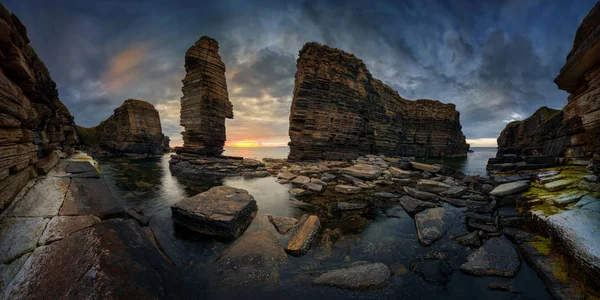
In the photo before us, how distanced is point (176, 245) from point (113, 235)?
2.04 m

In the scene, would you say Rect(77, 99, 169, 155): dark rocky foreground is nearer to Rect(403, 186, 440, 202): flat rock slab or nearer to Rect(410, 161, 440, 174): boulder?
Rect(410, 161, 440, 174): boulder

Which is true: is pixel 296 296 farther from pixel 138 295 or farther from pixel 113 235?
pixel 113 235

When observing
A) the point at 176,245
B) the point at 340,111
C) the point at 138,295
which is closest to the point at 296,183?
the point at 176,245

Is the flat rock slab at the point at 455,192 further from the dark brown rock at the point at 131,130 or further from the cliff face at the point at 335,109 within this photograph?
the dark brown rock at the point at 131,130

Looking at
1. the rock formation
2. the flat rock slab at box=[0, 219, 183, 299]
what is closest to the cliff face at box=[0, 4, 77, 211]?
the flat rock slab at box=[0, 219, 183, 299]

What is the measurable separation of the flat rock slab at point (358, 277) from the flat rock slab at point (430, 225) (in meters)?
2.17

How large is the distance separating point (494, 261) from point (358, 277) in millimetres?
3068

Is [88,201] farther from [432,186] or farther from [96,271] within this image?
Result: [432,186]

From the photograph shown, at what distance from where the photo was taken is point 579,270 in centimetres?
321

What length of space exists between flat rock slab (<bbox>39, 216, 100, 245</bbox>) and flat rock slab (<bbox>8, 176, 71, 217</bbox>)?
15.4 inches

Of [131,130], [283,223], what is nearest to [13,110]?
[283,223]

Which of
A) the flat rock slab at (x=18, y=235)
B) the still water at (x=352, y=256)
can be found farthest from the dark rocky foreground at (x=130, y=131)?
the flat rock slab at (x=18, y=235)

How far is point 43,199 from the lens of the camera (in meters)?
4.49

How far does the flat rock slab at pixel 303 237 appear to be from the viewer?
490cm
